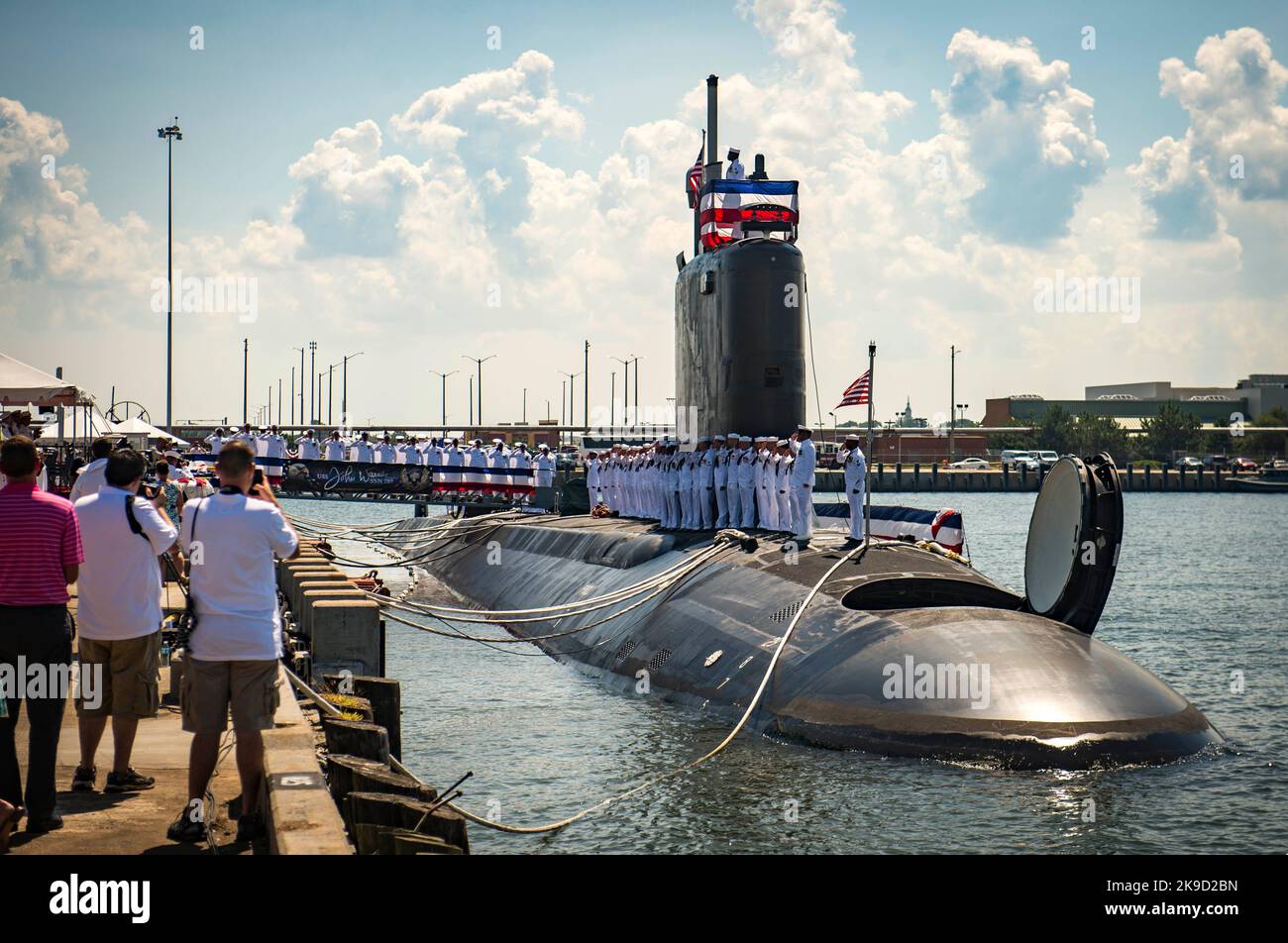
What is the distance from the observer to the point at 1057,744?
1006cm

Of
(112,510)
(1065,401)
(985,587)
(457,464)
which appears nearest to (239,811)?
(112,510)

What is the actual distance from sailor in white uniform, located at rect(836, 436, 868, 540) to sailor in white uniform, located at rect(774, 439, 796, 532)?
2.27 ft

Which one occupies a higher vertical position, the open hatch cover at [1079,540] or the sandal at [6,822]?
the open hatch cover at [1079,540]

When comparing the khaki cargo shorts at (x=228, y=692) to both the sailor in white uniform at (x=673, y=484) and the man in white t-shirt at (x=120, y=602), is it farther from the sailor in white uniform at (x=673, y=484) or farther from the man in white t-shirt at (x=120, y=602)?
the sailor in white uniform at (x=673, y=484)

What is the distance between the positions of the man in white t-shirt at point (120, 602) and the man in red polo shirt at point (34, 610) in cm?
31

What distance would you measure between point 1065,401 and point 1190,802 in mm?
137275

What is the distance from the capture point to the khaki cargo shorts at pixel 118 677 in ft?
24.8

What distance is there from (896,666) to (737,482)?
23.8 ft

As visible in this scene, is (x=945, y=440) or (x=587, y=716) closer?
(x=587, y=716)

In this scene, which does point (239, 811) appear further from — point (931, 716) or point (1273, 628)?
point (1273, 628)

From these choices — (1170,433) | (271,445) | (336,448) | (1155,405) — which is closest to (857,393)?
(271,445)

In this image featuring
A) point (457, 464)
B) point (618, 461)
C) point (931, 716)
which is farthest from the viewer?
point (457, 464)

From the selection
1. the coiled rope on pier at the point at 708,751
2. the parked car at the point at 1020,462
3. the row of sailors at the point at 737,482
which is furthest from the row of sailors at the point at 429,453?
the parked car at the point at 1020,462

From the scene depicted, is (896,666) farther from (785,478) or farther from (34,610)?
(34,610)
